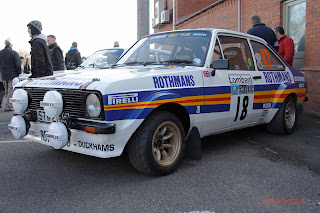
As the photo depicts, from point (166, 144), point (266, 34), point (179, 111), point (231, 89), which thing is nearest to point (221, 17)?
point (266, 34)

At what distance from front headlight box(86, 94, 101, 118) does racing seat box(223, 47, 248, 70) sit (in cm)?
210

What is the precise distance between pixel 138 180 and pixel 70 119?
949 mm

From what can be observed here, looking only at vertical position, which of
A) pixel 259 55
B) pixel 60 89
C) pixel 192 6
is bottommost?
pixel 60 89

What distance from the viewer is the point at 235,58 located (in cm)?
466

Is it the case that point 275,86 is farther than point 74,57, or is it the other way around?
point 74,57

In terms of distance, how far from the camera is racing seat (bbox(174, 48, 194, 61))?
421cm

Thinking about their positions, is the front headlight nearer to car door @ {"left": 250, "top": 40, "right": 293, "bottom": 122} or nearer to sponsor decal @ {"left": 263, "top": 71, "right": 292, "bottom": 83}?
car door @ {"left": 250, "top": 40, "right": 293, "bottom": 122}

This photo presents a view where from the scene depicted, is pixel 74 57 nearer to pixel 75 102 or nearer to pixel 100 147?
pixel 75 102

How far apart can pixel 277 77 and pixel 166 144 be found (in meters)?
2.62

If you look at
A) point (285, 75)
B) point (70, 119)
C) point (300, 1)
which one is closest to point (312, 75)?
point (300, 1)

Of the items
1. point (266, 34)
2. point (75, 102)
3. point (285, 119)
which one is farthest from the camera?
point (266, 34)

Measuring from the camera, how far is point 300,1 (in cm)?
811

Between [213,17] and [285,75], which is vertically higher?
[213,17]

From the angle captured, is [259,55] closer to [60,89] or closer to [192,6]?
[60,89]
